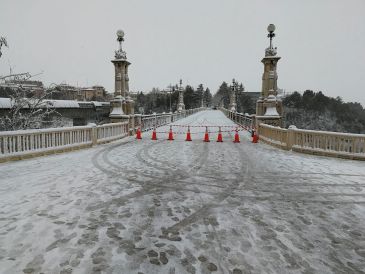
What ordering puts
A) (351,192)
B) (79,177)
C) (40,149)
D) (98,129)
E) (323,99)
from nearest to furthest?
(351,192), (79,177), (40,149), (98,129), (323,99)

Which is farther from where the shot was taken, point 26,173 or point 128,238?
point 26,173

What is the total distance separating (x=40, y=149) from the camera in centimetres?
1075

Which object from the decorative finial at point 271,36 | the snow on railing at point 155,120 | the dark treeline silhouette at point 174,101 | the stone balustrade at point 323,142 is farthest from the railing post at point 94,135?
the dark treeline silhouette at point 174,101

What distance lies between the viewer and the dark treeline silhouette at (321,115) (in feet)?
337

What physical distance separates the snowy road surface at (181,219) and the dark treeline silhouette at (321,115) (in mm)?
104909

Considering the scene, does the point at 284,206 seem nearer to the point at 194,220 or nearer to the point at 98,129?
the point at 194,220

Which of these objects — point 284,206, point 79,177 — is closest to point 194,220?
point 284,206

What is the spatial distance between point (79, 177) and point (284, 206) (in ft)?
16.7

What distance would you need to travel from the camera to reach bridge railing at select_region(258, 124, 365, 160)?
10586mm

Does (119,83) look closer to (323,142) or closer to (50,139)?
(50,139)

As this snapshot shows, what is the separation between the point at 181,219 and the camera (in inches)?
193

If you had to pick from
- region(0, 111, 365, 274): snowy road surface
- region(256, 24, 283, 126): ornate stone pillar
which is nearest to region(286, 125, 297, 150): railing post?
region(0, 111, 365, 274): snowy road surface

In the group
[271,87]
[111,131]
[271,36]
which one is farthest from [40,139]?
[271,36]

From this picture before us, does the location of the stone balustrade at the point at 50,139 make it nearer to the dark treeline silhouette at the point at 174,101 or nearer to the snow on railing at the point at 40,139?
the snow on railing at the point at 40,139
